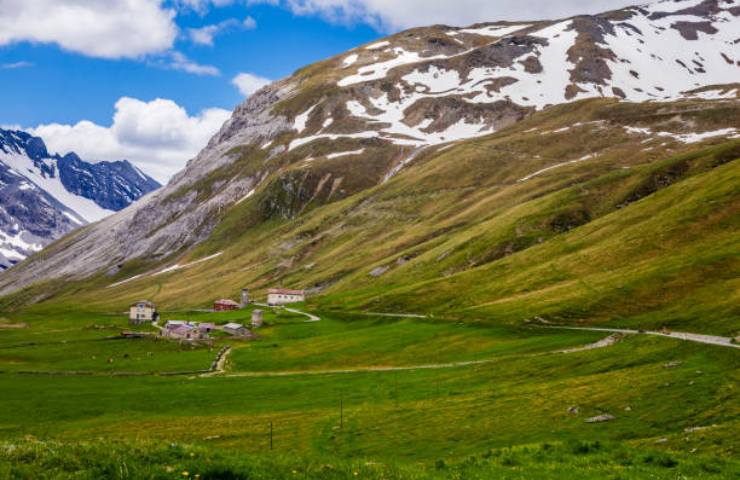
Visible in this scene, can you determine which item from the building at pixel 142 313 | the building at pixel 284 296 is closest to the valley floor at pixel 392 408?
the building at pixel 142 313

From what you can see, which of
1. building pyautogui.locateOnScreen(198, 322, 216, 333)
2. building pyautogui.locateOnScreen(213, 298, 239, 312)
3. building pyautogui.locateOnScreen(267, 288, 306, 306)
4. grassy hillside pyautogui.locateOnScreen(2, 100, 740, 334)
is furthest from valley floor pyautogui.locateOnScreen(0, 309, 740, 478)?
building pyautogui.locateOnScreen(213, 298, 239, 312)

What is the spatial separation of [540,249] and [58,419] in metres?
103

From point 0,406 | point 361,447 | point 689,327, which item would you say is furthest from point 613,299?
point 0,406

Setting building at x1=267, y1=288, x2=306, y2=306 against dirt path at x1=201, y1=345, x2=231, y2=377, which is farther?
building at x1=267, y1=288, x2=306, y2=306

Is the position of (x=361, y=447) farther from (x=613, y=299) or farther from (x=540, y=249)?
(x=540, y=249)

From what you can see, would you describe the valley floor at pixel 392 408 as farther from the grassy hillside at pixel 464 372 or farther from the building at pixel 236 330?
the building at pixel 236 330

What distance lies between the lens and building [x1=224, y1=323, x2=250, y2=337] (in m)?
134

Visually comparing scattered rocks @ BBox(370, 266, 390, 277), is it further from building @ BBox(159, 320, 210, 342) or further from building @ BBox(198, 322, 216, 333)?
building @ BBox(159, 320, 210, 342)

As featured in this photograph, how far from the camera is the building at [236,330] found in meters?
134

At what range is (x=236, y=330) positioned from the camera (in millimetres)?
135500

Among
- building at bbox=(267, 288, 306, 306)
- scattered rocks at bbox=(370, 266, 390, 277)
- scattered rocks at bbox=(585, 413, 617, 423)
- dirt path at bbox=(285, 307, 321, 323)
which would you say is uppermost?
scattered rocks at bbox=(370, 266, 390, 277)

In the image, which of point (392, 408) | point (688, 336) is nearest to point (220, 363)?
point (392, 408)

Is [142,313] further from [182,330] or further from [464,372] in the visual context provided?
[464,372]

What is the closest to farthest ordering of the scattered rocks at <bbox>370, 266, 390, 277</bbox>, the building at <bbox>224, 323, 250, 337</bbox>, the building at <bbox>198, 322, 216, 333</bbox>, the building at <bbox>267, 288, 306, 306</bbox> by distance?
1. the building at <bbox>224, 323, 250, 337</bbox>
2. the building at <bbox>198, 322, 216, 333</bbox>
3. the scattered rocks at <bbox>370, 266, 390, 277</bbox>
4. the building at <bbox>267, 288, 306, 306</bbox>
